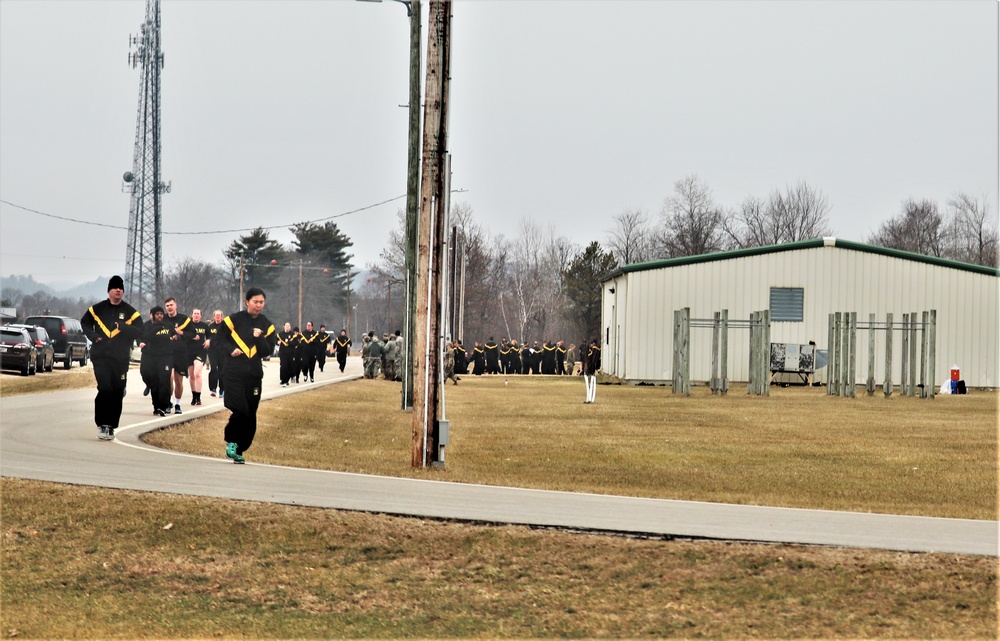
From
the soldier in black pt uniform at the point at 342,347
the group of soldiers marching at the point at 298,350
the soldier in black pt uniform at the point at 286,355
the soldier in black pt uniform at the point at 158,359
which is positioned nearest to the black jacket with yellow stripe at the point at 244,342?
the soldier in black pt uniform at the point at 158,359

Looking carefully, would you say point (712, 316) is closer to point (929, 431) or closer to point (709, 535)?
point (929, 431)

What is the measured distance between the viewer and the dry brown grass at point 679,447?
589 inches

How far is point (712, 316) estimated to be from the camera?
46719mm

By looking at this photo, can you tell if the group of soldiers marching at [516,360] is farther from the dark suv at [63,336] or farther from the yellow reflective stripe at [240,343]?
the yellow reflective stripe at [240,343]

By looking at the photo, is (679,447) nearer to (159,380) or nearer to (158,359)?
(158,359)

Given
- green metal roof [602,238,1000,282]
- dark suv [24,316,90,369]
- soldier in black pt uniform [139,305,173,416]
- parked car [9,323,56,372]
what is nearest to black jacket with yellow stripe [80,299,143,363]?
soldier in black pt uniform [139,305,173,416]

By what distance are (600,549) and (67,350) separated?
150ft

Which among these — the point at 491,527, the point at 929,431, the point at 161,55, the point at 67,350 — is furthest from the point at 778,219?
the point at 491,527

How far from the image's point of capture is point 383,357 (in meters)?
45.1

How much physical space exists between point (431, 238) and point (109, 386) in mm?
4614

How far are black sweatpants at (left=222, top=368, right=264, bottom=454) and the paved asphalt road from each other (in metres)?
0.35

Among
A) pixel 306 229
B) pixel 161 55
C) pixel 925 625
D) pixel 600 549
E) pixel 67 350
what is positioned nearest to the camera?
pixel 925 625

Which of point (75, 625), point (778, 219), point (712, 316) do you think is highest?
point (778, 219)

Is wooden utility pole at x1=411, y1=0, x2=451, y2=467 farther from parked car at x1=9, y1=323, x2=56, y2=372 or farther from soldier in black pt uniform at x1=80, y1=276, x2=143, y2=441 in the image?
parked car at x1=9, y1=323, x2=56, y2=372
